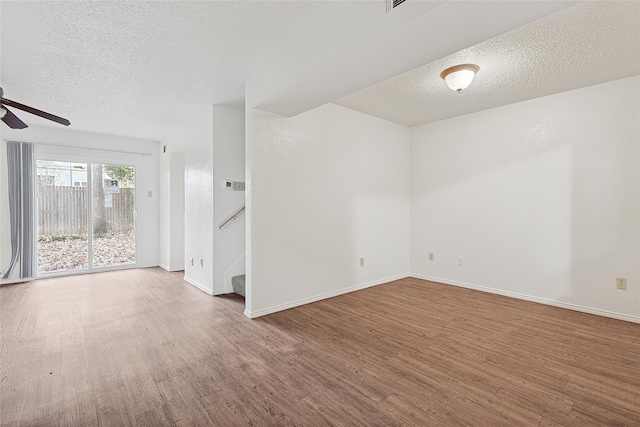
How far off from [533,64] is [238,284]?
4.35 meters

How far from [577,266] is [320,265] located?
10.3ft

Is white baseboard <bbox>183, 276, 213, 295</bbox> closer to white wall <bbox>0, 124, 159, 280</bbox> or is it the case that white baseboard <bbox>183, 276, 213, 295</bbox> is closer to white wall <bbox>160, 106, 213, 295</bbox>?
white wall <bbox>160, 106, 213, 295</bbox>

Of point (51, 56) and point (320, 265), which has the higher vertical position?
point (51, 56)

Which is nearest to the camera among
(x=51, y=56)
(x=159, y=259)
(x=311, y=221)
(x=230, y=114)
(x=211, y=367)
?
(x=211, y=367)

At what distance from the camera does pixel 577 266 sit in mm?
3500

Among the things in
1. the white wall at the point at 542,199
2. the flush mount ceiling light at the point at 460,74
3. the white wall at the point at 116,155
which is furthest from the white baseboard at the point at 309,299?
the white wall at the point at 116,155

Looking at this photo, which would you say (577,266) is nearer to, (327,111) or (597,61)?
(597,61)

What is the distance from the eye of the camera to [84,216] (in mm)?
5512

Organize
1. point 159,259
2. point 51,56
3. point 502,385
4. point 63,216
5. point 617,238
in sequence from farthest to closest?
1. point 159,259
2. point 63,216
3. point 617,238
4. point 51,56
5. point 502,385

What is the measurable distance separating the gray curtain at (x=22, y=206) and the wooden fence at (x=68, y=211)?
168 mm

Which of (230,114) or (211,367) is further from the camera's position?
(230,114)

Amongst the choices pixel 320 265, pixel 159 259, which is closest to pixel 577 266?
pixel 320 265

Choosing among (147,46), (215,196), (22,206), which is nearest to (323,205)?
(215,196)

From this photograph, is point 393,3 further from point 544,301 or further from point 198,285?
point 198,285
